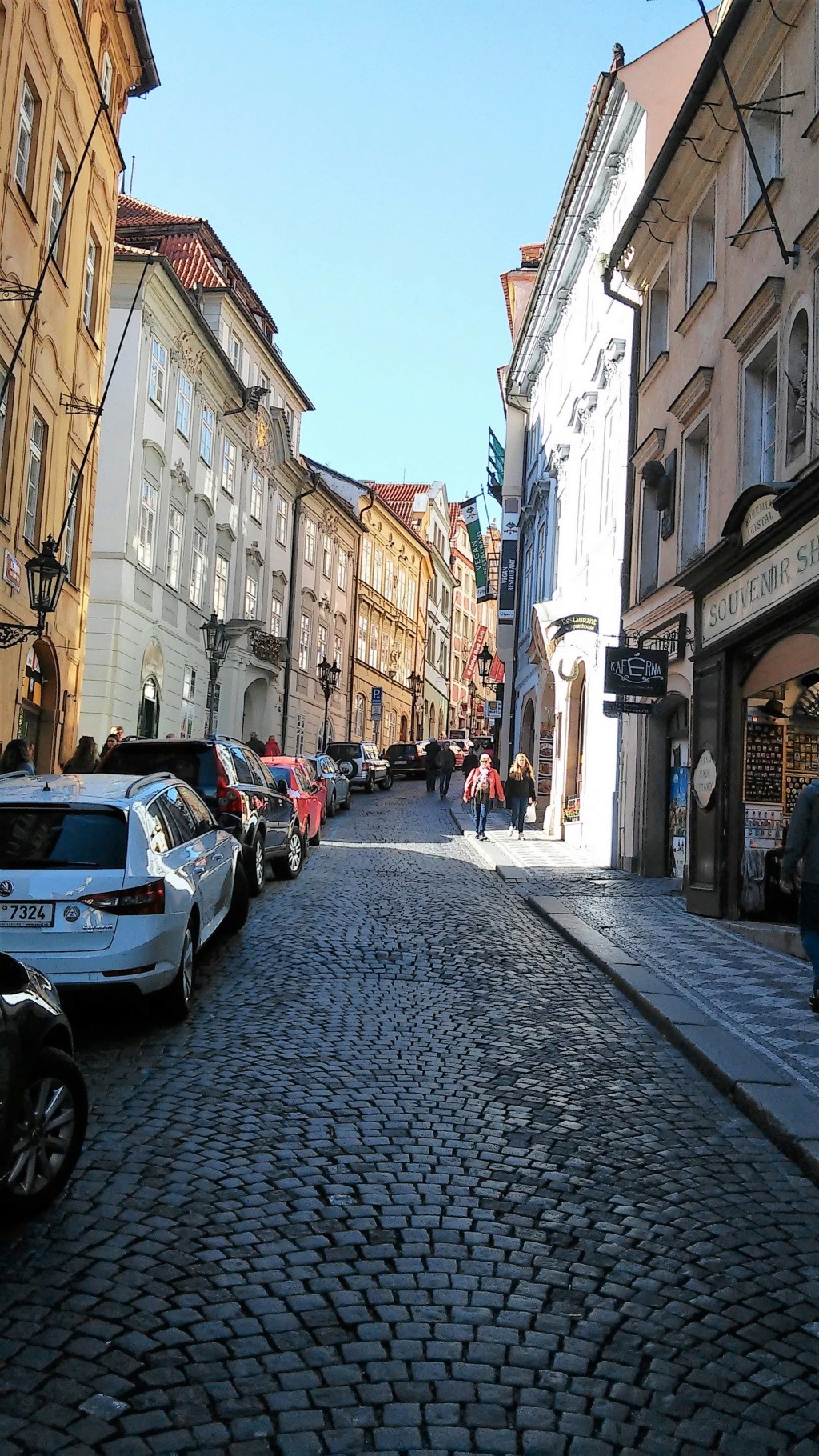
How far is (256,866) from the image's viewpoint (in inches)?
562

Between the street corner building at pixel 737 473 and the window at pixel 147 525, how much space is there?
568 inches

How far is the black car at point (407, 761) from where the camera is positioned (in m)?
53.7

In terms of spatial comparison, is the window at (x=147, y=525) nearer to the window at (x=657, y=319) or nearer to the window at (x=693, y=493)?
the window at (x=657, y=319)

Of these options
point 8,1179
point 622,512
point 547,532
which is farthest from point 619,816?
point 8,1179

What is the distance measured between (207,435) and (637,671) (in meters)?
22.5

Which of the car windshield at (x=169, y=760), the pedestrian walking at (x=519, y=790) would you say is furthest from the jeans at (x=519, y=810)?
the car windshield at (x=169, y=760)

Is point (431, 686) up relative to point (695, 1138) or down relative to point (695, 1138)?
up

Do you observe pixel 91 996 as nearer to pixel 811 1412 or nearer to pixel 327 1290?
pixel 327 1290

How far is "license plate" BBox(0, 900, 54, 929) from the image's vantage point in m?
7.07

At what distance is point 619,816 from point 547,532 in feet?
42.3

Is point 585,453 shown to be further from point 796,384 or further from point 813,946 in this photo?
point 813,946

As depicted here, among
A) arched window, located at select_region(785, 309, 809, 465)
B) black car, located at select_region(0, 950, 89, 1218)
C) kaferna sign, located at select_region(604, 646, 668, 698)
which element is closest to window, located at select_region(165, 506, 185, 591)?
kaferna sign, located at select_region(604, 646, 668, 698)

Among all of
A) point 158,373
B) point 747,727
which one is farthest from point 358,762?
point 747,727

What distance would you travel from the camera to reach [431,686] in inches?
3425
